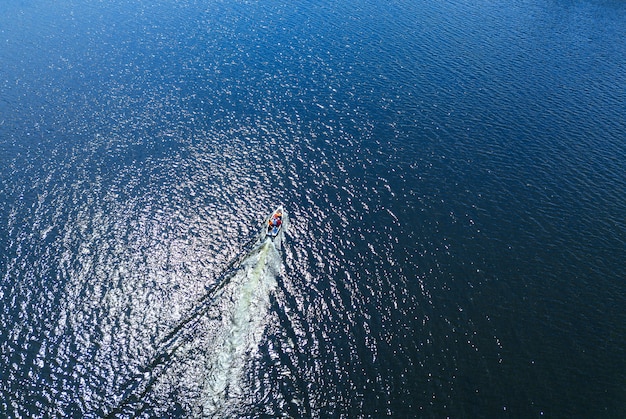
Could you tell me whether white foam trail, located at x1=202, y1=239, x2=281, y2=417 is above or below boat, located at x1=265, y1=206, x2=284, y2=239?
below

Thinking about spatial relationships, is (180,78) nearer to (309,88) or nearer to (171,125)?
(171,125)

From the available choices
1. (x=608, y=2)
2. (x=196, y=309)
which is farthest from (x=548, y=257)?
(x=608, y=2)

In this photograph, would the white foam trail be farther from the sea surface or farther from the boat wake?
the sea surface

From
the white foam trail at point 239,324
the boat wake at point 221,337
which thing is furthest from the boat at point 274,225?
the boat wake at point 221,337

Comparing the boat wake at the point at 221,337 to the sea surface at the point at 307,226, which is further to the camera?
the sea surface at the point at 307,226

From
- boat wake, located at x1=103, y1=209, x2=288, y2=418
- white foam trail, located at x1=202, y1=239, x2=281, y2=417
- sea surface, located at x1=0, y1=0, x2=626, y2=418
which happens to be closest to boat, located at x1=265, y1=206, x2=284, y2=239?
white foam trail, located at x1=202, y1=239, x2=281, y2=417

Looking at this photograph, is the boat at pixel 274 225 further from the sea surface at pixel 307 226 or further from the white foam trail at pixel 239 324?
the sea surface at pixel 307 226

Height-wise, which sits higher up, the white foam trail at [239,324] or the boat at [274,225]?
the boat at [274,225]

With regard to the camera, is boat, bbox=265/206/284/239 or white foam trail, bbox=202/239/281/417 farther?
boat, bbox=265/206/284/239
